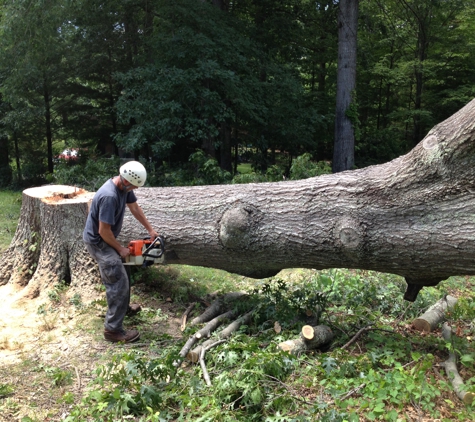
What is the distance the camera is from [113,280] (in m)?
4.54

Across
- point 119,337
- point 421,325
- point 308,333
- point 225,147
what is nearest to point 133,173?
point 119,337

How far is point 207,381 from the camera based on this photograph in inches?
140

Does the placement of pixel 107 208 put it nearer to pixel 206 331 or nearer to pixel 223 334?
pixel 206 331

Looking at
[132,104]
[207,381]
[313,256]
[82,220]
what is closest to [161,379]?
[207,381]

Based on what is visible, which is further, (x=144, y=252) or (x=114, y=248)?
(x=144, y=252)

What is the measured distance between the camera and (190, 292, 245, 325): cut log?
4887 mm

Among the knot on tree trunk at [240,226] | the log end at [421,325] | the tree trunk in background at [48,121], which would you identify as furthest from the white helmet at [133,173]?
the tree trunk in background at [48,121]

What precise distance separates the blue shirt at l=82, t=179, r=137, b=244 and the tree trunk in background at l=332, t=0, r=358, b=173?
8.84m

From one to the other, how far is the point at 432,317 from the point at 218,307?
2.29 m

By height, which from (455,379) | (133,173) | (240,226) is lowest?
(455,379)

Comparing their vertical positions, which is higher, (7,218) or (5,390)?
(7,218)

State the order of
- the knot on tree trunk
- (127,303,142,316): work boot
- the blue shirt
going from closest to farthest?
the blue shirt → the knot on tree trunk → (127,303,142,316): work boot

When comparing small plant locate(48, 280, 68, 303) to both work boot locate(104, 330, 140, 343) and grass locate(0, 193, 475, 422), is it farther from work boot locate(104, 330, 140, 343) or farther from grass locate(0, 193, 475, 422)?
work boot locate(104, 330, 140, 343)

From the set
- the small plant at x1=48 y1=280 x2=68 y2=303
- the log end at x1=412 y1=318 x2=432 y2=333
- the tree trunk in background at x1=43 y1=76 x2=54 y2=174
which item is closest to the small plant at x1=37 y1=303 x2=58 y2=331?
the small plant at x1=48 y1=280 x2=68 y2=303
